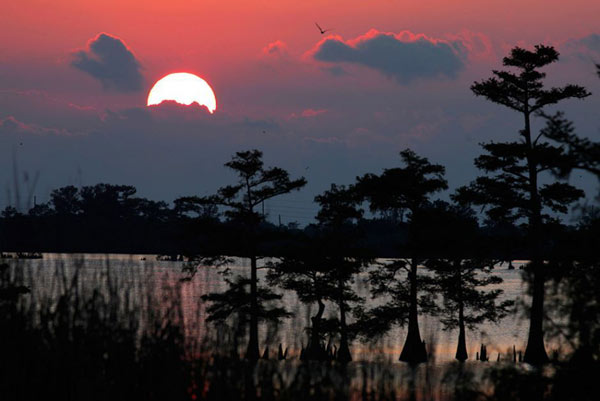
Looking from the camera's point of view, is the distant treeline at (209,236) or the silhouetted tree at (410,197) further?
the silhouetted tree at (410,197)

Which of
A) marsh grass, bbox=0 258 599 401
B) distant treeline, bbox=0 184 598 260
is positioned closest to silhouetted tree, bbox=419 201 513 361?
distant treeline, bbox=0 184 598 260

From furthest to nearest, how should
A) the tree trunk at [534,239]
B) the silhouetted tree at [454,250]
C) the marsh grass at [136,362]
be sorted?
the silhouetted tree at [454,250] < the tree trunk at [534,239] < the marsh grass at [136,362]

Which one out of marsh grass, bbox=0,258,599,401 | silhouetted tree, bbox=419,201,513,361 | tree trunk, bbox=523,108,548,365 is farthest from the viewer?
silhouetted tree, bbox=419,201,513,361

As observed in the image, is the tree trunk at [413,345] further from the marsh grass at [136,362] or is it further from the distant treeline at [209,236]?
the marsh grass at [136,362]

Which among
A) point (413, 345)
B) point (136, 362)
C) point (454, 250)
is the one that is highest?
point (454, 250)

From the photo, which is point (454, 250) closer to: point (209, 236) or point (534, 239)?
point (534, 239)

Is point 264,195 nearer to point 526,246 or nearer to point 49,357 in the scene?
point 526,246

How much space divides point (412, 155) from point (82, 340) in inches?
1813

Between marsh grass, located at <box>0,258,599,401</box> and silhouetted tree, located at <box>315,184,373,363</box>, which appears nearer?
marsh grass, located at <box>0,258,599,401</box>

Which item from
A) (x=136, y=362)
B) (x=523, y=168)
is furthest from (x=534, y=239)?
(x=136, y=362)

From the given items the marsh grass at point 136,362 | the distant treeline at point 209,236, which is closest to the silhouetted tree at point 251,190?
the distant treeline at point 209,236

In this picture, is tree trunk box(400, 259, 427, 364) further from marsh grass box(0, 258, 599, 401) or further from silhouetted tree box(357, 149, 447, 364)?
marsh grass box(0, 258, 599, 401)

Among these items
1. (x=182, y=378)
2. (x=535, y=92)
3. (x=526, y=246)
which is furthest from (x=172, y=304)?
(x=535, y=92)

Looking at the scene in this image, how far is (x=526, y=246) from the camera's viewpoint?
43344 millimetres
